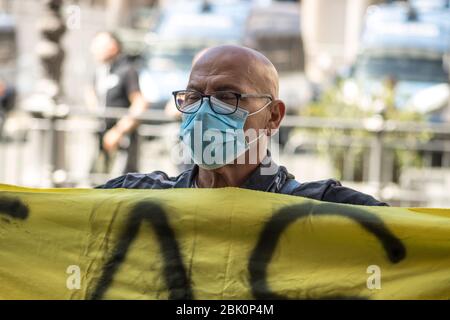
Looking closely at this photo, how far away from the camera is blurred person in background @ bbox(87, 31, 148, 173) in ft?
31.6

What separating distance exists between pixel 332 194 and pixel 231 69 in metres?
0.49

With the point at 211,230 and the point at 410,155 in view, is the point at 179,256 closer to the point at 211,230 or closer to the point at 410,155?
the point at 211,230

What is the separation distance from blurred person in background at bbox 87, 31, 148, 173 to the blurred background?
0.07m

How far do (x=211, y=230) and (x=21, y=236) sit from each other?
579mm

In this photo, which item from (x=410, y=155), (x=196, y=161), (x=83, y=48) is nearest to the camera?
(x=196, y=161)

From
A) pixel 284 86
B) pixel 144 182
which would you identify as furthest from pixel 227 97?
pixel 284 86

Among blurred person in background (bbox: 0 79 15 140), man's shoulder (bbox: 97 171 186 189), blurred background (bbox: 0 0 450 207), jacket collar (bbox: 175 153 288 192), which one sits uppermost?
jacket collar (bbox: 175 153 288 192)

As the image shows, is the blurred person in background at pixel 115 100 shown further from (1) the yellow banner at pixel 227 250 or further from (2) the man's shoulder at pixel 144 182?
(1) the yellow banner at pixel 227 250

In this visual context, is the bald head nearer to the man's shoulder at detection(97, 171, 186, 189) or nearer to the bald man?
the bald man

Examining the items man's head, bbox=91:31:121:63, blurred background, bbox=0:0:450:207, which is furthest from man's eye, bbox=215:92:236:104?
man's head, bbox=91:31:121:63

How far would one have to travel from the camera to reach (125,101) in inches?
396

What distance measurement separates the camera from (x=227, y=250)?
2.77 meters

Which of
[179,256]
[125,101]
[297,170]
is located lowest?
[297,170]
